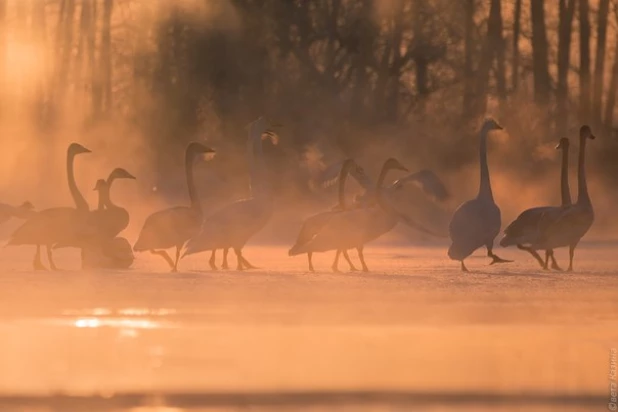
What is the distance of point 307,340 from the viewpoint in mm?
10758

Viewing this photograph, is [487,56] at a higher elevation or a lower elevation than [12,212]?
higher

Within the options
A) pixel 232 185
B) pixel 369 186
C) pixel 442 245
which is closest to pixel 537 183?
pixel 232 185

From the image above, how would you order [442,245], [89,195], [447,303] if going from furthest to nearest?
[89,195]
[442,245]
[447,303]

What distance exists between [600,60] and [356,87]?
4382 mm

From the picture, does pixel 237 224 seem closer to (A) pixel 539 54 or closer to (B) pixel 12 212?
(B) pixel 12 212

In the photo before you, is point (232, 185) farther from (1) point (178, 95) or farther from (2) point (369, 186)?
(2) point (369, 186)

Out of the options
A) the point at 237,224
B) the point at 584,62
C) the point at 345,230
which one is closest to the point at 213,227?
the point at 237,224

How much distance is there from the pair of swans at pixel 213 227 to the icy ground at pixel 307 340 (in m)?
0.61

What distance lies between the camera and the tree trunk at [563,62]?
105 feet

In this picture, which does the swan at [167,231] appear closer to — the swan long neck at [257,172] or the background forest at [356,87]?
the swan long neck at [257,172]

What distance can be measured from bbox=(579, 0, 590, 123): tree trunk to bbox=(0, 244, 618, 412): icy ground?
50.8 ft

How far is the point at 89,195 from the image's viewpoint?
3178 cm

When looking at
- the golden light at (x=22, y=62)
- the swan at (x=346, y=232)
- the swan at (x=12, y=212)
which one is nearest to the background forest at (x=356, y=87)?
the golden light at (x=22, y=62)

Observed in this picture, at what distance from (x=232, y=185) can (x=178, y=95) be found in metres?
3.92
